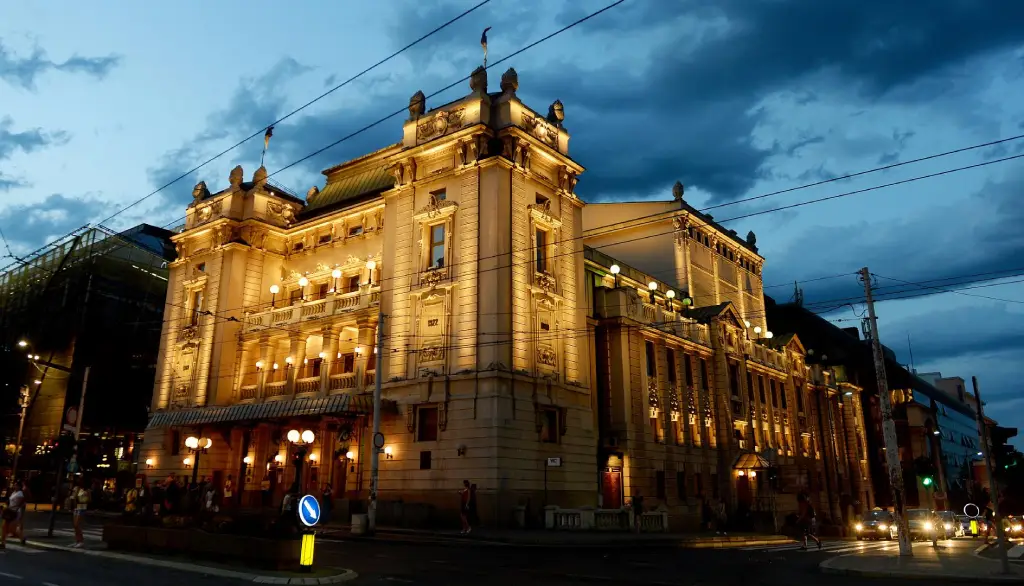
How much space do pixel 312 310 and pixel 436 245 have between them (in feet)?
31.5

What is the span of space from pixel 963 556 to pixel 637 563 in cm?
1077

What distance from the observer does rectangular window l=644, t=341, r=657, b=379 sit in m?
44.2

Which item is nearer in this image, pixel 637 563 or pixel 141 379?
pixel 637 563

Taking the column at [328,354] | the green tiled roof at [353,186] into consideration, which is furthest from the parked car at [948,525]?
the green tiled roof at [353,186]

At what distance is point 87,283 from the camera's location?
6594cm

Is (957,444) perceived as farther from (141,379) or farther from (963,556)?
(141,379)

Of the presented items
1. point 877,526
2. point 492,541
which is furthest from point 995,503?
point 877,526

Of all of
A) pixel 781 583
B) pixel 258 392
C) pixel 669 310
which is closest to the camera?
pixel 781 583

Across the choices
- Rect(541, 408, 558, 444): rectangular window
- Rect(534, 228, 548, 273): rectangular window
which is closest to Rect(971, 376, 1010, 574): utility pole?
Rect(541, 408, 558, 444): rectangular window

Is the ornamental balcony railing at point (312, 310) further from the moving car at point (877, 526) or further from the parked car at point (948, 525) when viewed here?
the parked car at point (948, 525)

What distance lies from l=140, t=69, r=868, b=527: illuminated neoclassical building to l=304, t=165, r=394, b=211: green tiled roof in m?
0.18

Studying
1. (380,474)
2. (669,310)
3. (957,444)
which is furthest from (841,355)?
(380,474)

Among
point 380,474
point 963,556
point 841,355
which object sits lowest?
point 963,556

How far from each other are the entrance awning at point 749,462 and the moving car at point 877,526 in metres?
6.16
